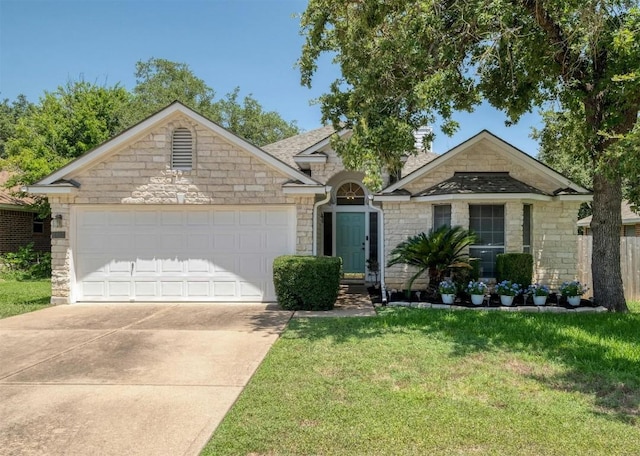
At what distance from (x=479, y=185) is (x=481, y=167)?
3.53ft

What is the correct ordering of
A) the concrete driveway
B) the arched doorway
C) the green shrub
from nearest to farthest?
the concrete driveway < the green shrub < the arched doorway

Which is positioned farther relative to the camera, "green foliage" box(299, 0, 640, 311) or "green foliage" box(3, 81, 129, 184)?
"green foliage" box(3, 81, 129, 184)

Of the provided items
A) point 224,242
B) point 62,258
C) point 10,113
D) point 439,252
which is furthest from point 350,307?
point 10,113

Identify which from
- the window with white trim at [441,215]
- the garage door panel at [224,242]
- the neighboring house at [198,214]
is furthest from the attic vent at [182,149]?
the window with white trim at [441,215]

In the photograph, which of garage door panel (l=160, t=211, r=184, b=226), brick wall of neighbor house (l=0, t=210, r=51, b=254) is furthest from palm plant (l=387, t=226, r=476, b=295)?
brick wall of neighbor house (l=0, t=210, r=51, b=254)

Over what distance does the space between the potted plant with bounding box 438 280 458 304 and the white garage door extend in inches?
149

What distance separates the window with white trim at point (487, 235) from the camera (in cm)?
1098

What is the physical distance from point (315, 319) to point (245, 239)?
10.5 ft

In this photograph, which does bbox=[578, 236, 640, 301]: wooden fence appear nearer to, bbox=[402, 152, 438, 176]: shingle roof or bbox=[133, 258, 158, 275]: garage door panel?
bbox=[402, 152, 438, 176]: shingle roof

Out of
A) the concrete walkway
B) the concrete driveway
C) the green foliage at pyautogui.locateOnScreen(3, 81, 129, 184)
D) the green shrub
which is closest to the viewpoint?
the concrete driveway

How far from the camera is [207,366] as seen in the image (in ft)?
18.1

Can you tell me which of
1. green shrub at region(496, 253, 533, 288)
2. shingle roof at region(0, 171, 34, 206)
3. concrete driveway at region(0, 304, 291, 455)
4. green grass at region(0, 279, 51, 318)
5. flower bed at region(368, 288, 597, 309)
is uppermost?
shingle roof at region(0, 171, 34, 206)

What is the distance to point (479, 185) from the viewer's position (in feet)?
35.5

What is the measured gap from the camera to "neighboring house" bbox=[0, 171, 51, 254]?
692 inches
